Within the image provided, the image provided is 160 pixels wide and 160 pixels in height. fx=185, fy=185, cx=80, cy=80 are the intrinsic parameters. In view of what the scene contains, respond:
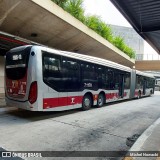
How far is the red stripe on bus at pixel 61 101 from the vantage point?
7513 mm

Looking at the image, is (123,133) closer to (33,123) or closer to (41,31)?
(33,123)

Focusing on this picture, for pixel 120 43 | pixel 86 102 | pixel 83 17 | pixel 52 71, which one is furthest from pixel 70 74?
pixel 120 43

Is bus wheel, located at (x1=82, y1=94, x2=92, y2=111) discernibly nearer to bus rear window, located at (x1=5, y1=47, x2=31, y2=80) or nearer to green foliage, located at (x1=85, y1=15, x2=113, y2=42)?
bus rear window, located at (x1=5, y1=47, x2=31, y2=80)

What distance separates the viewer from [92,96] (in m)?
10.6

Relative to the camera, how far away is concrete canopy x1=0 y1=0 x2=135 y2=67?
9.41 m

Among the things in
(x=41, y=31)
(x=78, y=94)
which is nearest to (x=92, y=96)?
(x=78, y=94)

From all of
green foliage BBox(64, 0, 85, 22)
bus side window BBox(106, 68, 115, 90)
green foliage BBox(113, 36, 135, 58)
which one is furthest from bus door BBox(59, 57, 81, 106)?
green foliage BBox(113, 36, 135, 58)

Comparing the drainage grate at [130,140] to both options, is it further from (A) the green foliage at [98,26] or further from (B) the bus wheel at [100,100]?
(A) the green foliage at [98,26]

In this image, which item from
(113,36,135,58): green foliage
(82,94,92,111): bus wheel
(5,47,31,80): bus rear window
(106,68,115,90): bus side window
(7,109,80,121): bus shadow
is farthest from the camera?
(113,36,135,58): green foliage

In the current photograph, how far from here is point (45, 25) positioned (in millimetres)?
11539

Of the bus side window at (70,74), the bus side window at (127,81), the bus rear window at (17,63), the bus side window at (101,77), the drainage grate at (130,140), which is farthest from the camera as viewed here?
the bus side window at (127,81)

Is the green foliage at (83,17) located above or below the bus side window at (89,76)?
above

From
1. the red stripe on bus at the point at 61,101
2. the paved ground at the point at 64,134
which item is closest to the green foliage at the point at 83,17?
the red stripe on bus at the point at 61,101

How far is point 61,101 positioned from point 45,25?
221 inches
